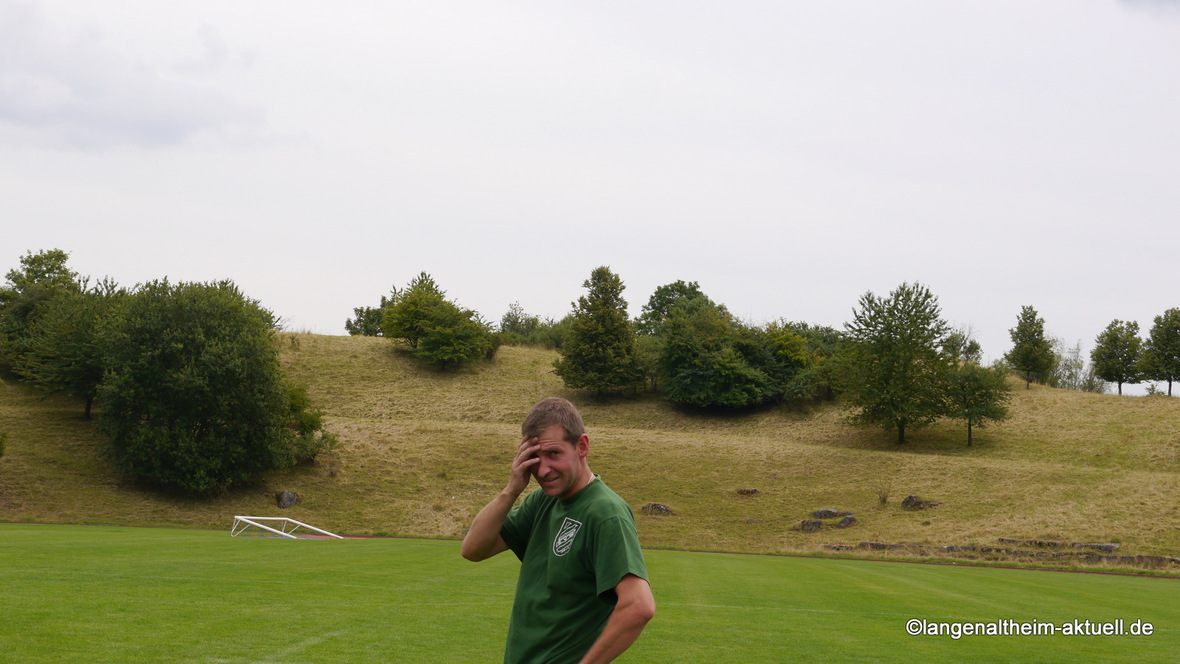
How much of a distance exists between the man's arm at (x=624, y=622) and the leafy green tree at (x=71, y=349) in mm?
48780

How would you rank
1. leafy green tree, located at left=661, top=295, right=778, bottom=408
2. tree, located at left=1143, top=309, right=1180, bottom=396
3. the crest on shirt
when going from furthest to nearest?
1. leafy green tree, located at left=661, top=295, right=778, bottom=408
2. tree, located at left=1143, top=309, right=1180, bottom=396
3. the crest on shirt

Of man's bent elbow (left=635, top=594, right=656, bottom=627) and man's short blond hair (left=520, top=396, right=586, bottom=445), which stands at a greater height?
man's short blond hair (left=520, top=396, right=586, bottom=445)

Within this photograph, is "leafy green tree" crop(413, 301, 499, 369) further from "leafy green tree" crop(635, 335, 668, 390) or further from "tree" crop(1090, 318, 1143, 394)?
"tree" crop(1090, 318, 1143, 394)

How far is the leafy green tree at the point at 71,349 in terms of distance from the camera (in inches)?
1809

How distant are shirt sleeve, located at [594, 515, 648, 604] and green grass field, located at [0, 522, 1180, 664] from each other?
680 centimetres

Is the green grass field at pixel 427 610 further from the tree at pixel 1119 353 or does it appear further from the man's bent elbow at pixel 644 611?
the tree at pixel 1119 353

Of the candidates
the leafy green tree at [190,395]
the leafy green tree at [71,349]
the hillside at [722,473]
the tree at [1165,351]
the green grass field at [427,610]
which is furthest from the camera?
the tree at [1165,351]

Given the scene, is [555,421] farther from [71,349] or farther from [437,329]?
[437,329]

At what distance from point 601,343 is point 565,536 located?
6417cm

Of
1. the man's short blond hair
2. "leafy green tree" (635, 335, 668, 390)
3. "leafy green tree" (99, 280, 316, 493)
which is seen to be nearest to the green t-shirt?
the man's short blond hair

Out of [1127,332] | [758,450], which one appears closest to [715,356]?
[758,450]

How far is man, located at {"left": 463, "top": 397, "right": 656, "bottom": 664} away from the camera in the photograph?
3.29m

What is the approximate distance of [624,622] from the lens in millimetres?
3135

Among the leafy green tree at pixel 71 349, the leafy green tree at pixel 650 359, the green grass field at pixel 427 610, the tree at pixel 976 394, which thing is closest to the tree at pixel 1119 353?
the tree at pixel 976 394
